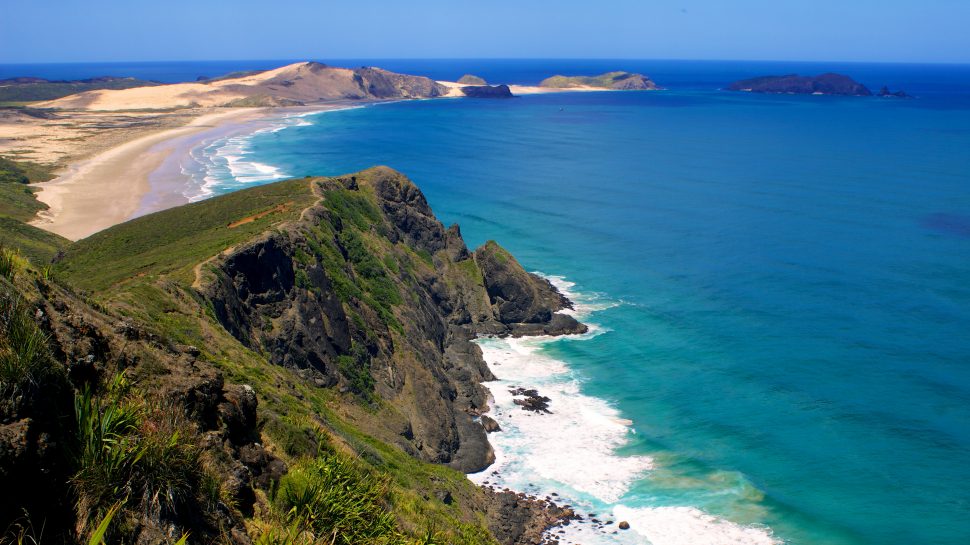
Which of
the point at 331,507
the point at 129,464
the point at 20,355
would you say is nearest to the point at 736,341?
the point at 331,507

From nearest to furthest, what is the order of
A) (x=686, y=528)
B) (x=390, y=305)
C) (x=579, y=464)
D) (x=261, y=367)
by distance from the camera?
(x=261, y=367), (x=686, y=528), (x=579, y=464), (x=390, y=305)

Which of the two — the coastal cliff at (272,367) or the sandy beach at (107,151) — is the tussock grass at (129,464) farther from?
the sandy beach at (107,151)

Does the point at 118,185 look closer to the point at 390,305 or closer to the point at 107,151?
the point at 107,151

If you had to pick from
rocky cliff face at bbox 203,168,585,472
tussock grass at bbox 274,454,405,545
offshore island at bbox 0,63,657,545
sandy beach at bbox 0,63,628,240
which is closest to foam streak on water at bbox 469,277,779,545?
offshore island at bbox 0,63,657,545

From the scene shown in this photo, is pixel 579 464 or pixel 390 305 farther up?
pixel 390 305

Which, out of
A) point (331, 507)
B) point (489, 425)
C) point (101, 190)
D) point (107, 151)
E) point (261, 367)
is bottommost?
point (489, 425)

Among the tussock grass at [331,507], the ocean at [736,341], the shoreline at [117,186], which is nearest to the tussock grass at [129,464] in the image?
the tussock grass at [331,507]

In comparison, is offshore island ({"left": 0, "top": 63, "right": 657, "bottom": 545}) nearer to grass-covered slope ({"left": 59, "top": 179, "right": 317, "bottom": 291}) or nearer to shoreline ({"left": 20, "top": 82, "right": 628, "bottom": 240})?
grass-covered slope ({"left": 59, "top": 179, "right": 317, "bottom": 291})
